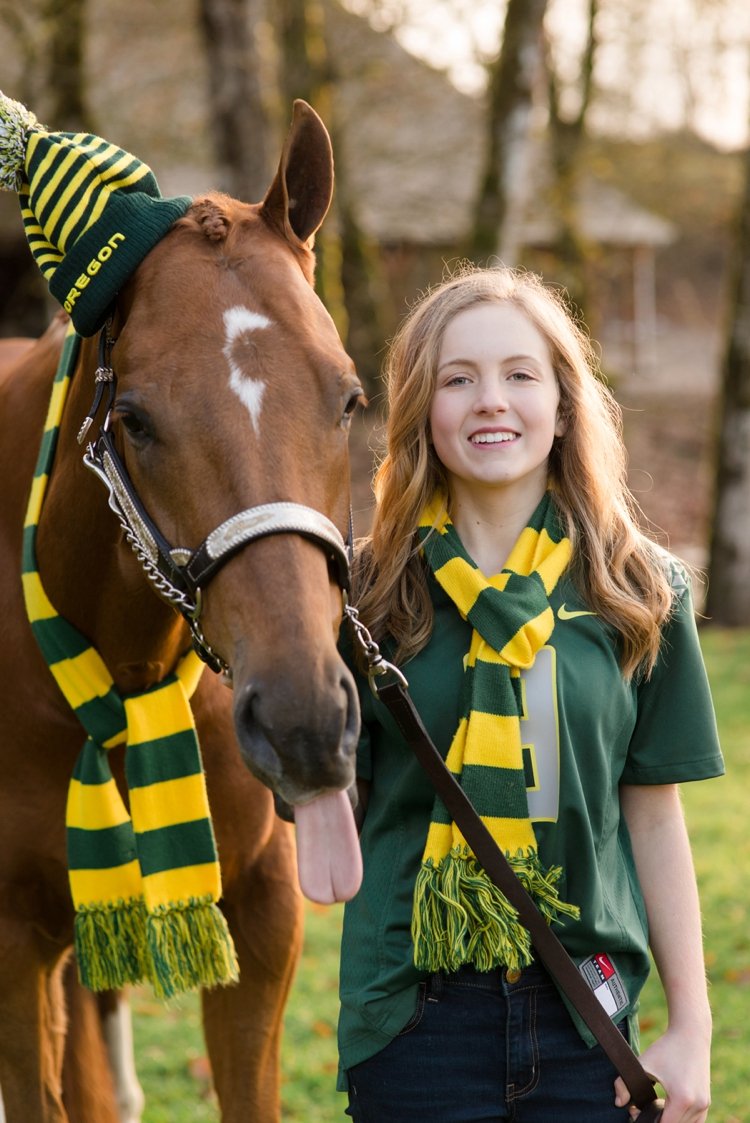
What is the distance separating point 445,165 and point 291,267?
60.6 feet

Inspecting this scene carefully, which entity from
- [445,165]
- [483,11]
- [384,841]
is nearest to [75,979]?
[384,841]

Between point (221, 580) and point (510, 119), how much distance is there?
8.03m

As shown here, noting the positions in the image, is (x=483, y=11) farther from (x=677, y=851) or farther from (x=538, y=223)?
(x=677, y=851)

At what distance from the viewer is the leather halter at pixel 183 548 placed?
5.88ft

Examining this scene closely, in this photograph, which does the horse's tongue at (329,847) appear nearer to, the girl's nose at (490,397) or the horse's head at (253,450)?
the horse's head at (253,450)

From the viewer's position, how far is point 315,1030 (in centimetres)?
445

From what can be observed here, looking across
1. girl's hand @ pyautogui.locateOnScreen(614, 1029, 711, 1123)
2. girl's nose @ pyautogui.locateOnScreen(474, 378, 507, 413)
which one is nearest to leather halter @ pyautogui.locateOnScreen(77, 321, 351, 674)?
girl's nose @ pyautogui.locateOnScreen(474, 378, 507, 413)

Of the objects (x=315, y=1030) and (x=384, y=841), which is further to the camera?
(x=315, y=1030)

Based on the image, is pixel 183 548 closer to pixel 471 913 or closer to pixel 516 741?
pixel 516 741

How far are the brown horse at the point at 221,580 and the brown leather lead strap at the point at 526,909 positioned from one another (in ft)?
0.67

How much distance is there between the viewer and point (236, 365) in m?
1.90

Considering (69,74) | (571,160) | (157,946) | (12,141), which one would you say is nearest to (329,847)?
(157,946)

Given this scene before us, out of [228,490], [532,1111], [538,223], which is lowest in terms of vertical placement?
[532,1111]

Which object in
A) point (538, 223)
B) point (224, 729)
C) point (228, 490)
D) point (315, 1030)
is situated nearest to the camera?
point (228, 490)
